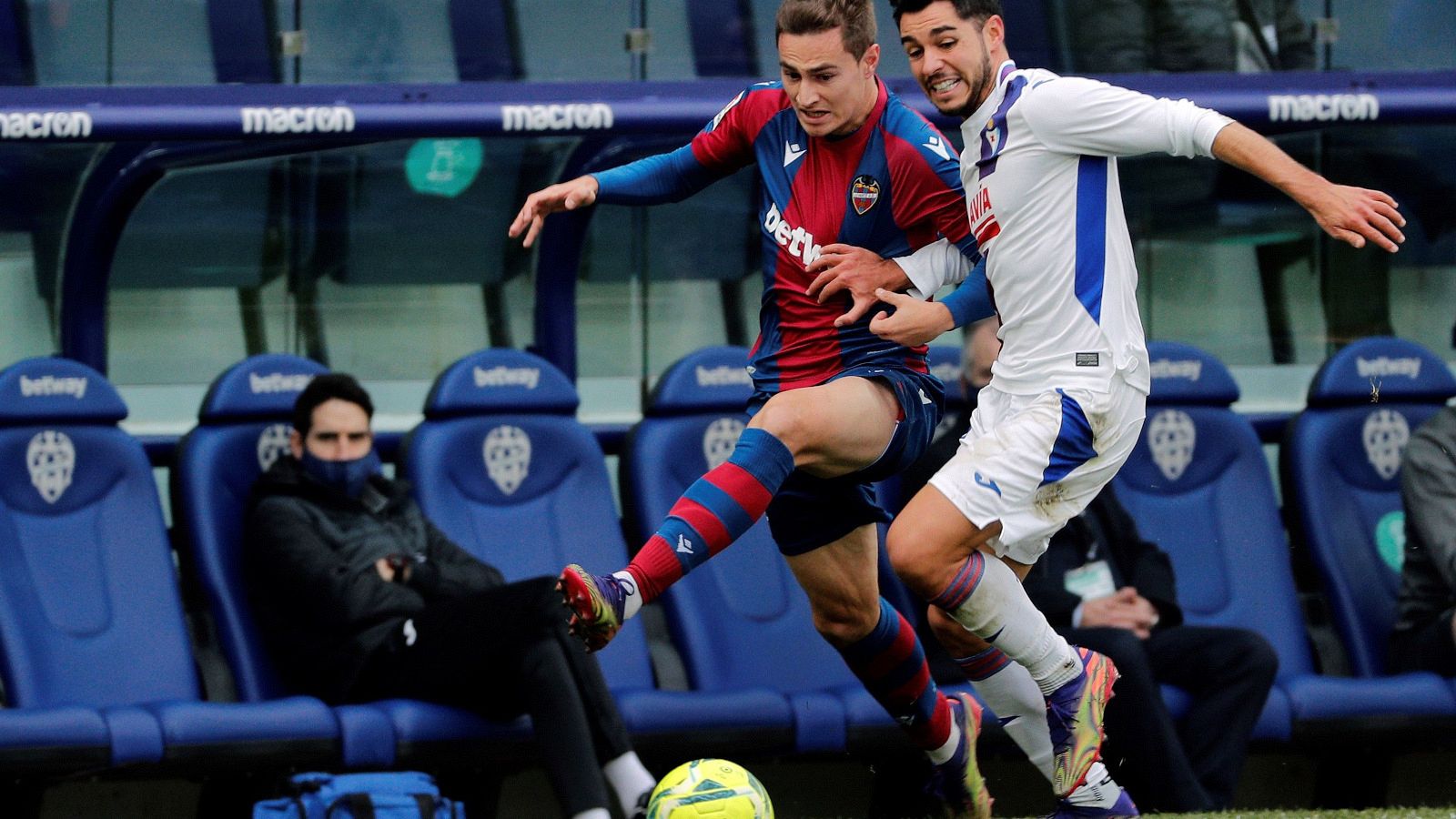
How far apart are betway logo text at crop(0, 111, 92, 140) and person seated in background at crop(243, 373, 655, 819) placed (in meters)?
0.95

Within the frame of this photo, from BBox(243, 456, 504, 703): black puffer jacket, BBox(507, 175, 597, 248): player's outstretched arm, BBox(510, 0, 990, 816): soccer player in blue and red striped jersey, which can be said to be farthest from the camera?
BBox(243, 456, 504, 703): black puffer jacket

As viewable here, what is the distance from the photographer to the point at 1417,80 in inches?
254

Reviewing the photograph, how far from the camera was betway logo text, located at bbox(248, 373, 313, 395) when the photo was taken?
6.15 meters

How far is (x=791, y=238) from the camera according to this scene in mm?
4652

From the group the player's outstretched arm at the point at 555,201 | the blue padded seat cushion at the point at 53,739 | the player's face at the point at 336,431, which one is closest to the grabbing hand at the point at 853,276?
the player's outstretched arm at the point at 555,201

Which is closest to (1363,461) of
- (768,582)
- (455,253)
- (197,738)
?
(768,582)

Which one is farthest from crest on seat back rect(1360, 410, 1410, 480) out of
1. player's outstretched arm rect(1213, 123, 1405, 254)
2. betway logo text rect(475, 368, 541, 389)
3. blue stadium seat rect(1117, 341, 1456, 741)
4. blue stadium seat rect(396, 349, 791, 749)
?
player's outstretched arm rect(1213, 123, 1405, 254)

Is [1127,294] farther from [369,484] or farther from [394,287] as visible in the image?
[394,287]

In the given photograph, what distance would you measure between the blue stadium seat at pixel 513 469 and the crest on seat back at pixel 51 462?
0.97 m

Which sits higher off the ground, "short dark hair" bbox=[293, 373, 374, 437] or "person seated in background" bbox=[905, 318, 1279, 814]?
"short dark hair" bbox=[293, 373, 374, 437]

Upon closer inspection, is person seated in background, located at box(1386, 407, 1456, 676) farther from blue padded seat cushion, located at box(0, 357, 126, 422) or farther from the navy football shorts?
blue padded seat cushion, located at box(0, 357, 126, 422)

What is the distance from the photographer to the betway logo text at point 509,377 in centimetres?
640

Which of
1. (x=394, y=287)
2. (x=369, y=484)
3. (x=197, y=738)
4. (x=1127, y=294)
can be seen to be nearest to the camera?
(x=1127, y=294)

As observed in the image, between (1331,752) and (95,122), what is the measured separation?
3953mm
